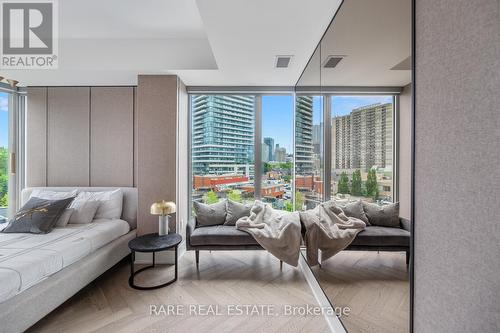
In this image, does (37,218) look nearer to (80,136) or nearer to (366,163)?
(80,136)

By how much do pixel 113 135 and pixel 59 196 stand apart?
108 centimetres

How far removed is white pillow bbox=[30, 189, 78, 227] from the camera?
273 cm

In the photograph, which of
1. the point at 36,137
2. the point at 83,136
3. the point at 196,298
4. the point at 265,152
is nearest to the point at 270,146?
the point at 265,152

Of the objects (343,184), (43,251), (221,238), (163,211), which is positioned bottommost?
(221,238)

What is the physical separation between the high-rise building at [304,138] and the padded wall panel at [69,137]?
126 inches

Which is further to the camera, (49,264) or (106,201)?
(106,201)

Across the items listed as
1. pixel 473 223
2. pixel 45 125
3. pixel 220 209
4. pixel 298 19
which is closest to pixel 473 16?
pixel 473 223

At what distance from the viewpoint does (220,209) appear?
10.9 ft

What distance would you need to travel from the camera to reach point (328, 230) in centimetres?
187

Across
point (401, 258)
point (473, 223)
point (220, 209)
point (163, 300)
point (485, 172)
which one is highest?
point (485, 172)

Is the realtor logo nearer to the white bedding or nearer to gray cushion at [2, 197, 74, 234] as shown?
gray cushion at [2, 197, 74, 234]

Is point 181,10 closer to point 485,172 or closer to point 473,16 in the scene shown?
point 473,16

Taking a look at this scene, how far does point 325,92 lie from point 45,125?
408 cm

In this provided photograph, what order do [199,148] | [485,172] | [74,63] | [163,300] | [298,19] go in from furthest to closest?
[199,148]
[74,63]
[163,300]
[298,19]
[485,172]
